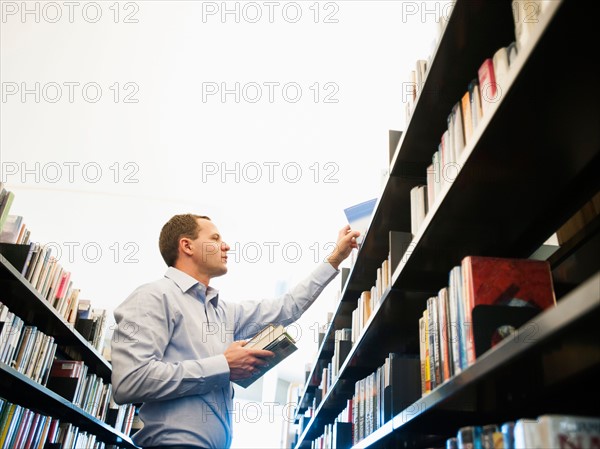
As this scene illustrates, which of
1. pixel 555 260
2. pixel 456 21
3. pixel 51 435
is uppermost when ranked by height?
pixel 456 21

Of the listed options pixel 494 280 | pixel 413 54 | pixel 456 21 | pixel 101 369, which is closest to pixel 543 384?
pixel 494 280

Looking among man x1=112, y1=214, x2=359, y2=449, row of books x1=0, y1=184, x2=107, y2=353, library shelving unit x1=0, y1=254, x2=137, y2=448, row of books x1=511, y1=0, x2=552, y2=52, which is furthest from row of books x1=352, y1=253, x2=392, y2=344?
row of books x1=0, y1=184, x2=107, y2=353

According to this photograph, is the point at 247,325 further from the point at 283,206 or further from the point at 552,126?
the point at 283,206

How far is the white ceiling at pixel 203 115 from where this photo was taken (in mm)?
2920

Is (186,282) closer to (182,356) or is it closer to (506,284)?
(182,356)

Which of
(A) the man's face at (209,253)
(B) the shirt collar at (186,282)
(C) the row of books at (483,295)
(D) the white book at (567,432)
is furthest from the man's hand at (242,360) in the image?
(D) the white book at (567,432)

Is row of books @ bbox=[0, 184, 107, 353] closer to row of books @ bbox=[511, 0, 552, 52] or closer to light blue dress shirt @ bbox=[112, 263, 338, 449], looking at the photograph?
light blue dress shirt @ bbox=[112, 263, 338, 449]

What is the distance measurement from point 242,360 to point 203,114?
223 cm

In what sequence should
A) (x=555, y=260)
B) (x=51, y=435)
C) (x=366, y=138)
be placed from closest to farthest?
1. (x=555, y=260)
2. (x=51, y=435)
3. (x=366, y=138)

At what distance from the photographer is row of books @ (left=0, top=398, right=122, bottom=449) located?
98.9 inches

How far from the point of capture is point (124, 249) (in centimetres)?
532

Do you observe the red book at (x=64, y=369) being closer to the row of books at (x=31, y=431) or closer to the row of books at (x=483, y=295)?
the row of books at (x=31, y=431)

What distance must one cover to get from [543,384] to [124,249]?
4.77 m

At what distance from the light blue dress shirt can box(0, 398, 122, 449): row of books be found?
4.10 feet
